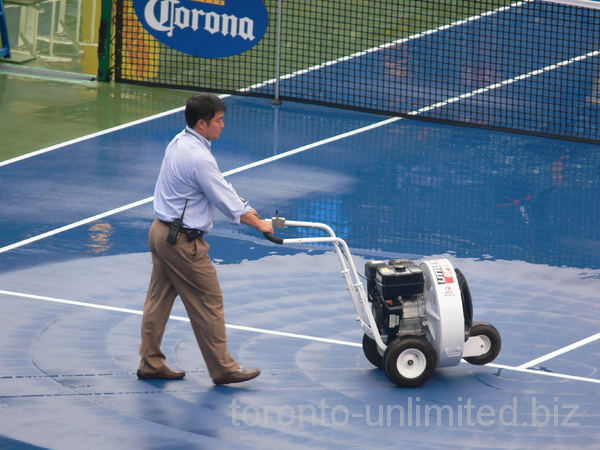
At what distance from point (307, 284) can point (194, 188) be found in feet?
8.32

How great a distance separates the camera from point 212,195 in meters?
7.00

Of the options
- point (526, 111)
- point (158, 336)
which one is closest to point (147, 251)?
point (158, 336)

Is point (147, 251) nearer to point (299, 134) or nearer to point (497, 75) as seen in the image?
point (299, 134)

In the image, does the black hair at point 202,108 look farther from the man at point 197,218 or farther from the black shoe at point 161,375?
the black shoe at point 161,375

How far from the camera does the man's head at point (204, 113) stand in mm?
7109

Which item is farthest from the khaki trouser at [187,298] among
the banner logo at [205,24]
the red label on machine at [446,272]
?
the banner logo at [205,24]

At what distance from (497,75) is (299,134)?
4.26m

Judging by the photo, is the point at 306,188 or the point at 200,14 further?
the point at 200,14

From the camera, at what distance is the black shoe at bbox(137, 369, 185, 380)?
7434 mm

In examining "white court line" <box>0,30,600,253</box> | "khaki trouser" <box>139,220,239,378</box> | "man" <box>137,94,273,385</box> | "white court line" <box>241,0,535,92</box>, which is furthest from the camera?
"white court line" <box>241,0,535,92</box>

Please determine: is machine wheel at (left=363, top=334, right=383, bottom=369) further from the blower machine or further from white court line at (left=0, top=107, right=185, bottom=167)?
white court line at (left=0, top=107, right=185, bottom=167)

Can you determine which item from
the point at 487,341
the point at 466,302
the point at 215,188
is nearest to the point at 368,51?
the point at 487,341

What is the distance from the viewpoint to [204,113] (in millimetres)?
7109

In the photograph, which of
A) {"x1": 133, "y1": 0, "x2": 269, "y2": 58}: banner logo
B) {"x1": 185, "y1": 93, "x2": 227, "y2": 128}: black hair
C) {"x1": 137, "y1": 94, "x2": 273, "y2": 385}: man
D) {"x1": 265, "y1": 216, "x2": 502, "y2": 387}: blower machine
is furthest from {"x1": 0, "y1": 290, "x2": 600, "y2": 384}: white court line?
{"x1": 133, "y1": 0, "x2": 269, "y2": 58}: banner logo
